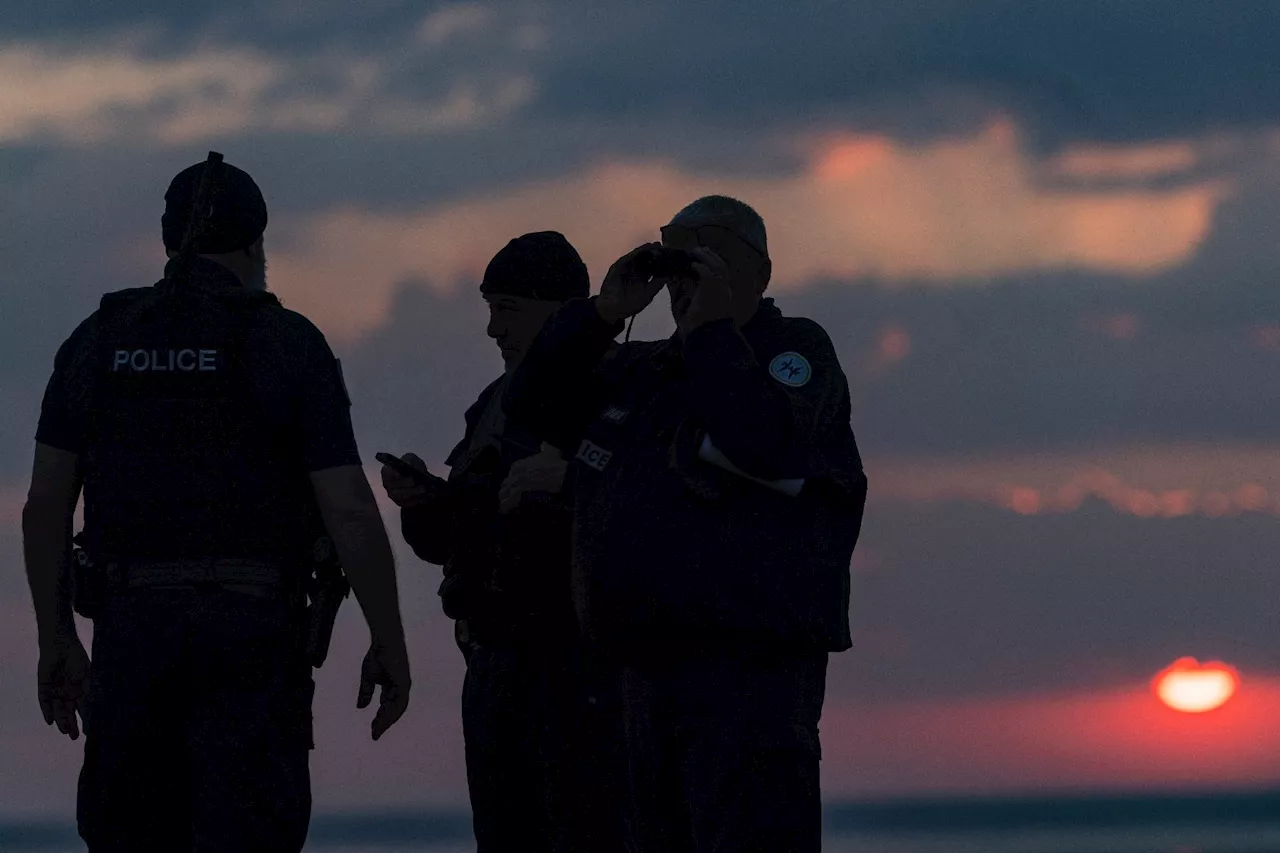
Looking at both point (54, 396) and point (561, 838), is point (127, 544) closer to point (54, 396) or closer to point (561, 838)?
point (54, 396)

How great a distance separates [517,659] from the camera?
23.8 feet

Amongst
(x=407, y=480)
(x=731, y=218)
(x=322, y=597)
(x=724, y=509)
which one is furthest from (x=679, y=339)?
(x=407, y=480)

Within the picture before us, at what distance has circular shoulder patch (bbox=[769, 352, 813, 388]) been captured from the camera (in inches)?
215

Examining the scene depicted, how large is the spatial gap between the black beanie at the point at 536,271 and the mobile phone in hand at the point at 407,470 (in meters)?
0.95

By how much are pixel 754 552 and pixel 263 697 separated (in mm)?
1692

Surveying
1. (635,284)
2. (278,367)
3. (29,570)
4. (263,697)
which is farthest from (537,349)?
(29,570)

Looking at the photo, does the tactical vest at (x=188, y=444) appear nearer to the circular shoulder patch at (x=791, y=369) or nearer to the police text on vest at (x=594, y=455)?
the police text on vest at (x=594, y=455)

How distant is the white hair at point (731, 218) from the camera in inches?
228

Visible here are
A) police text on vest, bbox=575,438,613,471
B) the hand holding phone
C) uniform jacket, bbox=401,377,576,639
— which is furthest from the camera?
the hand holding phone

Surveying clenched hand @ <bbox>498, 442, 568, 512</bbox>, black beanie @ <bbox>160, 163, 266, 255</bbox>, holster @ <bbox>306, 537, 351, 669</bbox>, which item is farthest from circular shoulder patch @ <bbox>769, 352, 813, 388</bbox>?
black beanie @ <bbox>160, 163, 266, 255</bbox>

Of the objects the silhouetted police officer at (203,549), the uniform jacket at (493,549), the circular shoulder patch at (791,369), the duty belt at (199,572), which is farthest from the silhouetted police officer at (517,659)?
the circular shoulder patch at (791,369)

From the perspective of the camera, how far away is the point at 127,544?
622cm

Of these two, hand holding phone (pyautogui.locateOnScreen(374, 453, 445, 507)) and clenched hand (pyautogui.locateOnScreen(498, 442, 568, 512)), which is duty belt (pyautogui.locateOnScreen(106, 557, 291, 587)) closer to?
clenched hand (pyautogui.locateOnScreen(498, 442, 568, 512))

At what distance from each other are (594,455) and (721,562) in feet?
1.73
